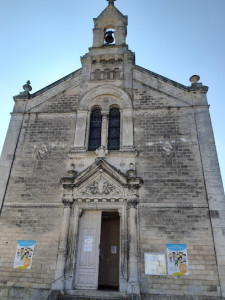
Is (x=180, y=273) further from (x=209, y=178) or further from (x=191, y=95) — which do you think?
(x=191, y=95)

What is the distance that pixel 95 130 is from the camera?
37.3 feet

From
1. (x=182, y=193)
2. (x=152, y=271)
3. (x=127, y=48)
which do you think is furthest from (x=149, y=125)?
(x=152, y=271)

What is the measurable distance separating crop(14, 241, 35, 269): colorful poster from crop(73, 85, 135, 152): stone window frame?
4009 mm

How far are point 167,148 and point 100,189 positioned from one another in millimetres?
3159

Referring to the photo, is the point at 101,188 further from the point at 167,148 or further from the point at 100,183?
A: the point at 167,148

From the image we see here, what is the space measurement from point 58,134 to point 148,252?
613 centimetres

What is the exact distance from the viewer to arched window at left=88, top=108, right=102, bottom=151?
1101 cm

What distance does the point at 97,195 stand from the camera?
9.48 m

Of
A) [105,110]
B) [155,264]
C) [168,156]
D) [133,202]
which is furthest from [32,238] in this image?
[105,110]

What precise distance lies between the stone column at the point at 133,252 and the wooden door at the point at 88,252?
1.27m

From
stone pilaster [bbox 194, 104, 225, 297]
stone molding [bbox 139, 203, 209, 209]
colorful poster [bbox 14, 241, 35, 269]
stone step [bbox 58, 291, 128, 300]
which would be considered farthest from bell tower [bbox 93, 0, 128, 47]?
stone step [bbox 58, 291, 128, 300]

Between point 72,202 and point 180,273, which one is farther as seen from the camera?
point 72,202

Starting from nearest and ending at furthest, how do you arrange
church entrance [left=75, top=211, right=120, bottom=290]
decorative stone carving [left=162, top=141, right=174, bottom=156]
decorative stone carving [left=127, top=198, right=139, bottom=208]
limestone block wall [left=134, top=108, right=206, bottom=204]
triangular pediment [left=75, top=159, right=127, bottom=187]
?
church entrance [left=75, top=211, right=120, bottom=290]
decorative stone carving [left=127, top=198, right=139, bottom=208]
limestone block wall [left=134, top=108, right=206, bottom=204]
triangular pediment [left=75, top=159, right=127, bottom=187]
decorative stone carving [left=162, top=141, right=174, bottom=156]

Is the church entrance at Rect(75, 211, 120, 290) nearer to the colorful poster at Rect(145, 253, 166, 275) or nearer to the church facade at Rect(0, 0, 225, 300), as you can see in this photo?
the church facade at Rect(0, 0, 225, 300)
